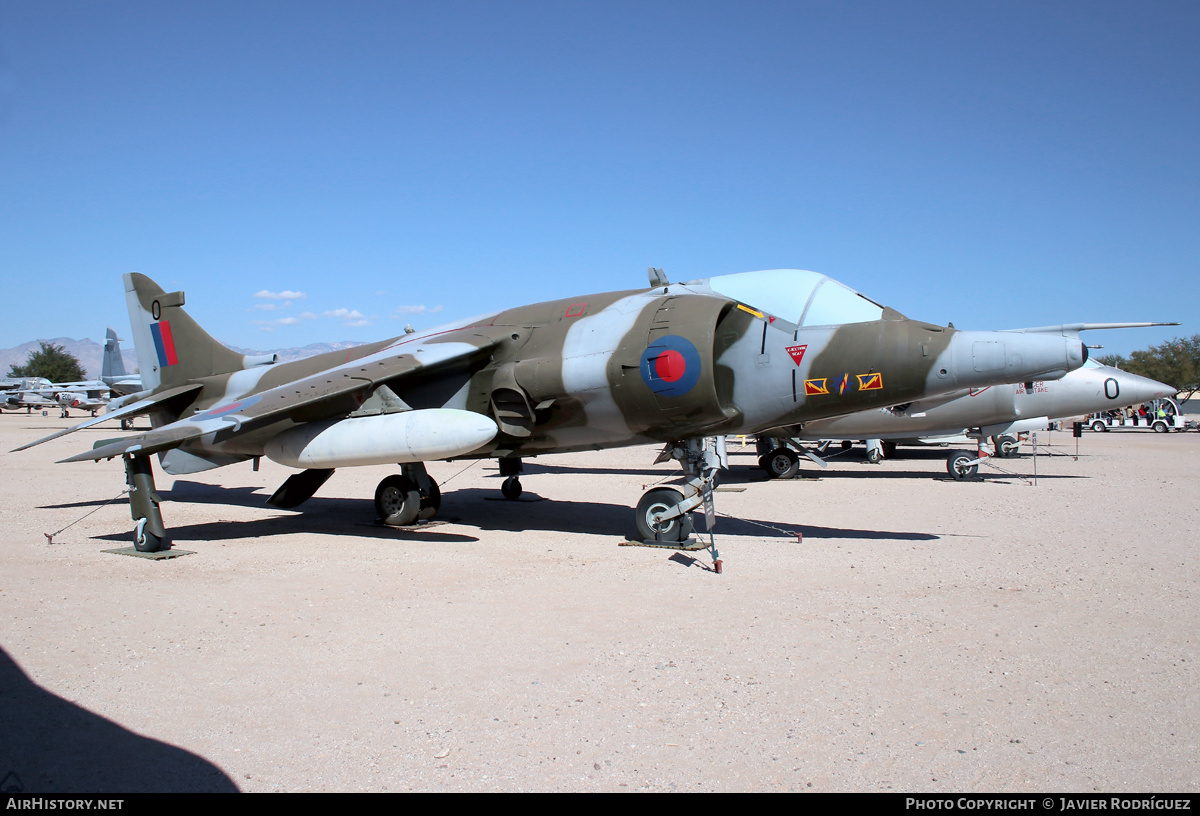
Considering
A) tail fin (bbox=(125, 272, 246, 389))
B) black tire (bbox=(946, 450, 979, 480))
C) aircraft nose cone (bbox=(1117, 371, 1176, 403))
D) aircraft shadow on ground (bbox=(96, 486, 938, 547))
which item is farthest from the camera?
aircraft nose cone (bbox=(1117, 371, 1176, 403))

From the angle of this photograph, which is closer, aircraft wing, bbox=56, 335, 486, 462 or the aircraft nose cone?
aircraft wing, bbox=56, 335, 486, 462

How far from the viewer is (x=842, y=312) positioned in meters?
8.91

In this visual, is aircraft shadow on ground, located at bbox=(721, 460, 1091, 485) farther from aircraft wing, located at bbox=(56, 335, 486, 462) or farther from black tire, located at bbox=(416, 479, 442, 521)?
aircraft wing, located at bbox=(56, 335, 486, 462)

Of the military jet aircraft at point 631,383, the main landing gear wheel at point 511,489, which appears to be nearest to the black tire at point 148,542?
the military jet aircraft at point 631,383

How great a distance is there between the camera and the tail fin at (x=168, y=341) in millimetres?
13469

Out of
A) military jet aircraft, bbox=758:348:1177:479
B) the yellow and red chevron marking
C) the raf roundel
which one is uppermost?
the raf roundel

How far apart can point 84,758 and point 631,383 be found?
21.4ft

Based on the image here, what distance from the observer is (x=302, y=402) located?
919 centimetres

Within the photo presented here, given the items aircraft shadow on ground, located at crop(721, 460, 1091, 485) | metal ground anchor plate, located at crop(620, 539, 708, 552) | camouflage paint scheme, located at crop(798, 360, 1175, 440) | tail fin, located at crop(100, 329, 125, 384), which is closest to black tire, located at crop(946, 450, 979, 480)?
aircraft shadow on ground, located at crop(721, 460, 1091, 485)

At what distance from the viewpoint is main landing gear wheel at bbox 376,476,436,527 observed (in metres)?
11.1

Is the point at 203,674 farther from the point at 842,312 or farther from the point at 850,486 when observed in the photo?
the point at 850,486

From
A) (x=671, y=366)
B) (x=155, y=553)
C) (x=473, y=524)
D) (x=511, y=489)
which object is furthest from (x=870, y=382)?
(x=155, y=553)

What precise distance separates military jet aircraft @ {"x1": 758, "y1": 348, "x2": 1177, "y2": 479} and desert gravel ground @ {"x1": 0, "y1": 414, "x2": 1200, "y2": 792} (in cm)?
768

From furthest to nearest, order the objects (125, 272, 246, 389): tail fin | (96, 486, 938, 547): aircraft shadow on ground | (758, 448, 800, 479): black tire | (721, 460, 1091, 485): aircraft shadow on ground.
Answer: (758, 448, 800, 479): black tire, (721, 460, 1091, 485): aircraft shadow on ground, (125, 272, 246, 389): tail fin, (96, 486, 938, 547): aircraft shadow on ground
